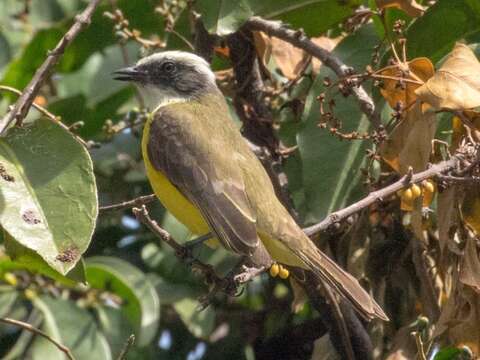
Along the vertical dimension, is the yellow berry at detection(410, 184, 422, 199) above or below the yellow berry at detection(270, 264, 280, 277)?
above

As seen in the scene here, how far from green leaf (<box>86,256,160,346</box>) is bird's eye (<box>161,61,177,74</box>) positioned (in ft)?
3.03

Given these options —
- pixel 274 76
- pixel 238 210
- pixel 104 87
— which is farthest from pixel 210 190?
pixel 104 87

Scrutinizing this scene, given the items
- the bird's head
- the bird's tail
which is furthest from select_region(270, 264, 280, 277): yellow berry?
the bird's head

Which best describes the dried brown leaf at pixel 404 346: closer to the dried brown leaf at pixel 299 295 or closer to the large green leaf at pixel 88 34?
the dried brown leaf at pixel 299 295

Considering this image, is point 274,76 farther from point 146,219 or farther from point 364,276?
point 146,219

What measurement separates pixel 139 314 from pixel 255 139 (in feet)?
2.71

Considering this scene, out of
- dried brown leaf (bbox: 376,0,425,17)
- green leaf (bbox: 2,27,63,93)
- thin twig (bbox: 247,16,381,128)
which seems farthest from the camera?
green leaf (bbox: 2,27,63,93)

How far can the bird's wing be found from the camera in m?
3.70

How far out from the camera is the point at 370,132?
383cm

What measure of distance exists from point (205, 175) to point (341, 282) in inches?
32.0

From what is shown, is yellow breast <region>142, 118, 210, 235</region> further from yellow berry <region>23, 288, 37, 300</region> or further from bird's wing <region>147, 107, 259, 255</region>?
yellow berry <region>23, 288, 37, 300</region>

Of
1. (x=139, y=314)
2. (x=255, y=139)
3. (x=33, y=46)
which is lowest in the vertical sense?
(x=139, y=314)

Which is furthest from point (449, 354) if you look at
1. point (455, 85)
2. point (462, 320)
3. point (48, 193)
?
point (48, 193)

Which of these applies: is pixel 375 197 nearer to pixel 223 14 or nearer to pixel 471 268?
pixel 471 268
